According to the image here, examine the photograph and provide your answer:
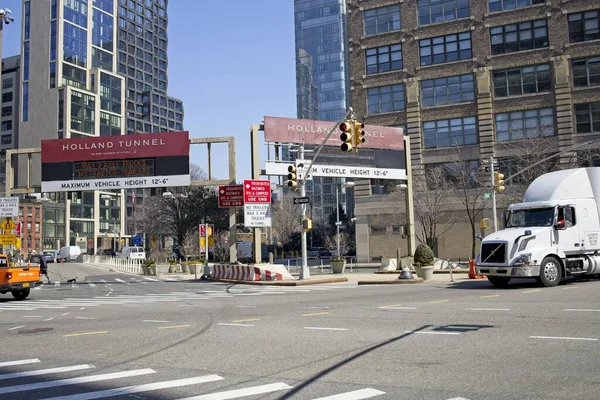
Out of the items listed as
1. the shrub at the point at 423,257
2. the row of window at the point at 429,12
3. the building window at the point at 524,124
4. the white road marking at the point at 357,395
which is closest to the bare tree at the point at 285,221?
the row of window at the point at 429,12

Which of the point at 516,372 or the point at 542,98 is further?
the point at 542,98

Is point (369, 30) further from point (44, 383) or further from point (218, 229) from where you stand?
point (44, 383)

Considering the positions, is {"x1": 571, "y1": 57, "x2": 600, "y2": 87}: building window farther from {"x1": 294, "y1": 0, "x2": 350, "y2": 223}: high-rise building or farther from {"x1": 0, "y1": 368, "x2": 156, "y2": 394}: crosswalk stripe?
{"x1": 294, "y1": 0, "x2": 350, "y2": 223}: high-rise building

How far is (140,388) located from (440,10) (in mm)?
53334

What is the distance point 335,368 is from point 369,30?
53254mm

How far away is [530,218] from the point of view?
21484 mm

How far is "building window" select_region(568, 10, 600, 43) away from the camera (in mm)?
48688

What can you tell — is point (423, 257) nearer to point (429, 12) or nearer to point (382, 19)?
point (429, 12)

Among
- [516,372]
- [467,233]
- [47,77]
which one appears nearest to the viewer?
[516,372]

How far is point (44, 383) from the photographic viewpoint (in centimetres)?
783

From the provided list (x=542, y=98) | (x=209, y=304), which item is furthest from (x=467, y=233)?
(x=209, y=304)

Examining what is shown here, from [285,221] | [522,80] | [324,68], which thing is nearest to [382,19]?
[522,80]

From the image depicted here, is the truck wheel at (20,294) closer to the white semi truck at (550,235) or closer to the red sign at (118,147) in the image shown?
the red sign at (118,147)

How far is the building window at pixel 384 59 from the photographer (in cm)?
5616
